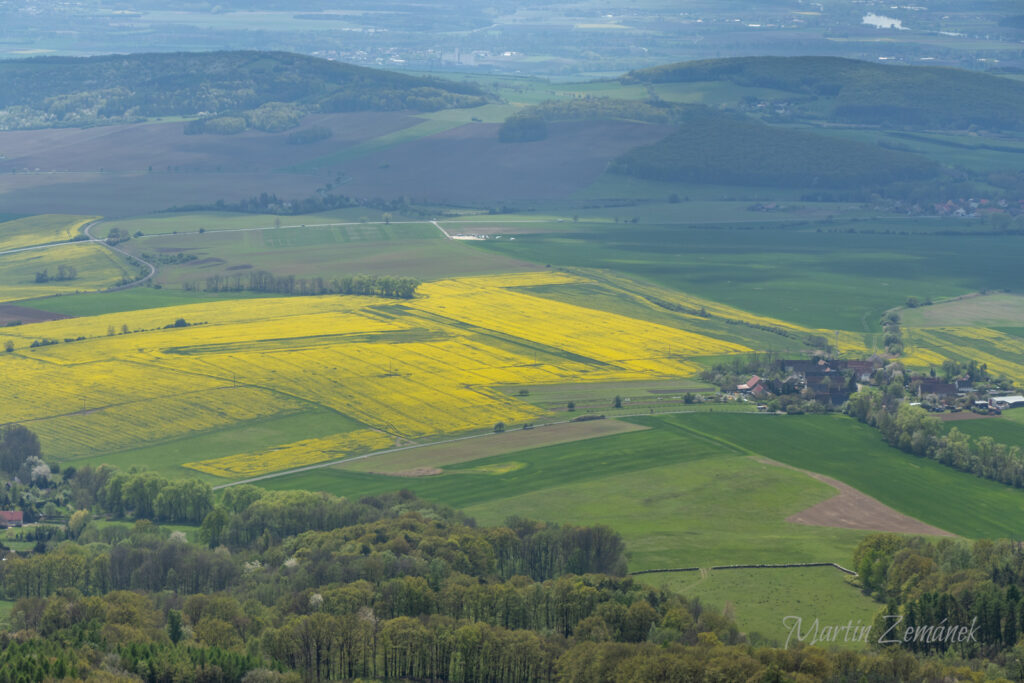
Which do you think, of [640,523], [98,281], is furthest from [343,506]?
[98,281]

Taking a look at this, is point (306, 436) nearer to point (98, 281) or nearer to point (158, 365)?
point (158, 365)

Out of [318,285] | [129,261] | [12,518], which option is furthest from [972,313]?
[12,518]

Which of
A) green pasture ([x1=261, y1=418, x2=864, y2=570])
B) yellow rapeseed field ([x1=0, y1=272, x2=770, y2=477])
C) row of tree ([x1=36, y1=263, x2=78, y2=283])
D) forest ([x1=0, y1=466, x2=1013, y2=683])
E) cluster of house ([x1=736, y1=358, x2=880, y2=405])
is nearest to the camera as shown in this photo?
forest ([x1=0, y1=466, x2=1013, y2=683])

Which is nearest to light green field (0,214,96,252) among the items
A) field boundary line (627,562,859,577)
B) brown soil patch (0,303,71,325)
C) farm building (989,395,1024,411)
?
brown soil patch (0,303,71,325)

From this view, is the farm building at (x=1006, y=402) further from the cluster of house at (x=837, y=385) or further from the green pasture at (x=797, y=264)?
the green pasture at (x=797, y=264)

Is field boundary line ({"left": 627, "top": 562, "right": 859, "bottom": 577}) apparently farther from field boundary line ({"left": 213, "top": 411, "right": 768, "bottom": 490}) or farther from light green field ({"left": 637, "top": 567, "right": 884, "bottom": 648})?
field boundary line ({"left": 213, "top": 411, "right": 768, "bottom": 490})

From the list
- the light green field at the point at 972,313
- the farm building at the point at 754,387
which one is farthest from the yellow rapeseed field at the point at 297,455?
the light green field at the point at 972,313
